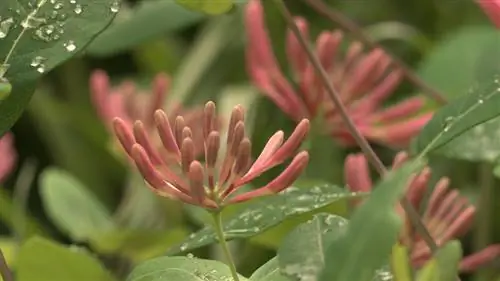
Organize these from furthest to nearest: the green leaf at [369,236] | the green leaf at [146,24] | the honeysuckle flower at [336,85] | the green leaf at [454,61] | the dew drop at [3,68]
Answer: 1. the green leaf at [454,61]
2. the green leaf at [146,24]
3. the honeysuckle flower at [336,85]
4. the dew drop at [3,68]
5. the green leaf at [369,236]

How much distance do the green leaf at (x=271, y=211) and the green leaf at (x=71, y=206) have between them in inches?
13.5

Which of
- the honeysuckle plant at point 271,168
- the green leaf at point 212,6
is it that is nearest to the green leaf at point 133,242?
the honeysuckle plant at point 271,168

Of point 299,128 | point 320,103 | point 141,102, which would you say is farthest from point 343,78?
point 299,128

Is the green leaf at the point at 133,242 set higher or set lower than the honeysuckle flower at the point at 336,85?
lower

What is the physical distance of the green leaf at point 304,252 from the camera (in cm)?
31

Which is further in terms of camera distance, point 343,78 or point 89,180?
point 89,180

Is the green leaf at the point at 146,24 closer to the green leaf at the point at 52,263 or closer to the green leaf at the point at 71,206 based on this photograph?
the green leaf at the point at 71,206

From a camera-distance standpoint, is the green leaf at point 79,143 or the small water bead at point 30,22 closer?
the small water bead at point 30,22

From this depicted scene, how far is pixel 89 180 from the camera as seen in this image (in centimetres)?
104

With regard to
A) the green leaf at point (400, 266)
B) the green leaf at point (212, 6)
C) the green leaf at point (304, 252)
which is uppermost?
the green leaf at point (212, 6)

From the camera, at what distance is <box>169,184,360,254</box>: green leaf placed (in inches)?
15.3

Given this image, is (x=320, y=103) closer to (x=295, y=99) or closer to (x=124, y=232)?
(x=295, y=99)

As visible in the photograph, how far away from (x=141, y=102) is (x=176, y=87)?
214 mm

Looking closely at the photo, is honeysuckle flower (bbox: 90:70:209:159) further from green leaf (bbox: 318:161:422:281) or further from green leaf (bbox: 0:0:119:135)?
green leaf (bbox: 318:161:422:281)
